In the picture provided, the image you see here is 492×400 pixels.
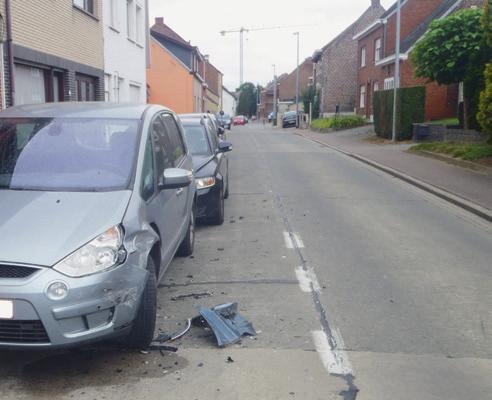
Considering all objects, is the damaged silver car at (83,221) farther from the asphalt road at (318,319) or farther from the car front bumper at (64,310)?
the asphalt road at (318,319)

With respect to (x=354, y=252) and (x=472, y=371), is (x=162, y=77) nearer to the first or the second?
(x=354, y=252)

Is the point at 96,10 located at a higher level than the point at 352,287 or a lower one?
higher

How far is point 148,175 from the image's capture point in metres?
5.14

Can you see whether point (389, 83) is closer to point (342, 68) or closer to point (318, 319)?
point (342, 68)

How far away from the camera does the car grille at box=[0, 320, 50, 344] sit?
3.85 metres

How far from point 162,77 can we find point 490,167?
31295 mm

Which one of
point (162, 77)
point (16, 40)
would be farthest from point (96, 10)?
point (162, 77)

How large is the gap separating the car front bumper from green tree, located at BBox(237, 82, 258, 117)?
12408 cm

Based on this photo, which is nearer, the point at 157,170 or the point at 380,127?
the point at 157,170

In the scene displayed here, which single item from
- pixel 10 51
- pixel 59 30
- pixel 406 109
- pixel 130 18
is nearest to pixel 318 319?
pixel 10 51

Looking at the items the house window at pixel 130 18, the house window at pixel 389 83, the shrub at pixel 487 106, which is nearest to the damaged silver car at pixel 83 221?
the shrub at pixel 487 106

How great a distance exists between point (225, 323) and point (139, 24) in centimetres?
2120

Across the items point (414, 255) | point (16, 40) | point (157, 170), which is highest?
point (16, 40)

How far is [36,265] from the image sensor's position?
150 inches
